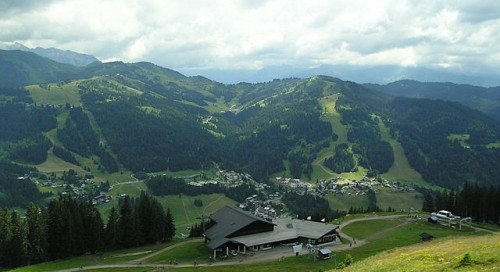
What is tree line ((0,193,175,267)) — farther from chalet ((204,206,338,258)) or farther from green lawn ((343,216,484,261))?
green lawn ((343,216,484,261))

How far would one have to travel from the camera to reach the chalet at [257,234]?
102688 millimetres

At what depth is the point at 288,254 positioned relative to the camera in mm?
96562

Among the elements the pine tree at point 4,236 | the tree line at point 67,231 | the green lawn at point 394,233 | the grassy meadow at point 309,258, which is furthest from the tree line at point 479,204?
the pine tree at point 4,236

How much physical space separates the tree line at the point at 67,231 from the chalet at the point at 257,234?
20164 millimetres

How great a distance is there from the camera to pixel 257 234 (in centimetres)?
10862

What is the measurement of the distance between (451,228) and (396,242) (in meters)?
31.3

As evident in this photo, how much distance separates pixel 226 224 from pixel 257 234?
9.83m

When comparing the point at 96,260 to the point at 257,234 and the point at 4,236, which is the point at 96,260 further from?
the point at 257,234

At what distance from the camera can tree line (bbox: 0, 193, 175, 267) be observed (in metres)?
106

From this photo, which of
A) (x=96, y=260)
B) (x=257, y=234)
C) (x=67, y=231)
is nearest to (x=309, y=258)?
(x=257, y=234)

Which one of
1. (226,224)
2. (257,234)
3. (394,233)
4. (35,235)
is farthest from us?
(394,233)

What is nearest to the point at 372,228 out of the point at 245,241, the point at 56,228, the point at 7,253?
the point at 245,241

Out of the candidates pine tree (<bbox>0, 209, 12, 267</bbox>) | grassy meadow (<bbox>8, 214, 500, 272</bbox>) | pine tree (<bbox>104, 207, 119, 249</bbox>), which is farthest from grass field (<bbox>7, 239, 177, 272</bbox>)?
pine tree (<bbox>0, 209, 12, 267</bbox>)

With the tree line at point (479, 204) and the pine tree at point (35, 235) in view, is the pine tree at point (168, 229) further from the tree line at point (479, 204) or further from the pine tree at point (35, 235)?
the tree line at point (479, 204)
